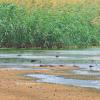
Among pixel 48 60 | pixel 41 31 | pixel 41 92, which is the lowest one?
pixel 41 31

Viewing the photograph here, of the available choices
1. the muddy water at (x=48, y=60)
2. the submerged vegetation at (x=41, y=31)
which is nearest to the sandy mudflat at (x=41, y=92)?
the muddy water at (x=48, y=60)

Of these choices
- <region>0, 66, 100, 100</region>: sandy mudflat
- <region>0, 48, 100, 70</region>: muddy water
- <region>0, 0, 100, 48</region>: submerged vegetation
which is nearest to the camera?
<region>0, 66, 100, 100</region>: sandy mudflat

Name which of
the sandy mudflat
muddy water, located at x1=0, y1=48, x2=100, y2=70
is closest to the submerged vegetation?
muddy water, located at x1=0, y1=48, x2=100, y2=70

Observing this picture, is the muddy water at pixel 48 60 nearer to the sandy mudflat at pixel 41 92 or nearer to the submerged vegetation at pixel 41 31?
the sandy mudflat at pixel 41 92

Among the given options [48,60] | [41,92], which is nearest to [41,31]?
[48,60]

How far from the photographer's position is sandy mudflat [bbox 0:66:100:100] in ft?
55.0

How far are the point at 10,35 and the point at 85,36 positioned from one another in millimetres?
15530

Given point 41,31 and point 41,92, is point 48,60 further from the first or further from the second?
point 41,31

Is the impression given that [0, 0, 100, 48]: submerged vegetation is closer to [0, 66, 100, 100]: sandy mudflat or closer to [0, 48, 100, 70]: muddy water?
[0, 48, 100, 70]: muddy water

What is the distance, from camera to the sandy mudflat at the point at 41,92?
16.8 meters

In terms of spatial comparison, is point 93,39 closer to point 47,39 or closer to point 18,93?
point 47,39

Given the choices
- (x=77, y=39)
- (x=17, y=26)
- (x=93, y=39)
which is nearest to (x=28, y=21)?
(x=17, y=26)

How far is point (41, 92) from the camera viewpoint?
18078 millimetres

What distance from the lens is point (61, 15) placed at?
88125 mm
